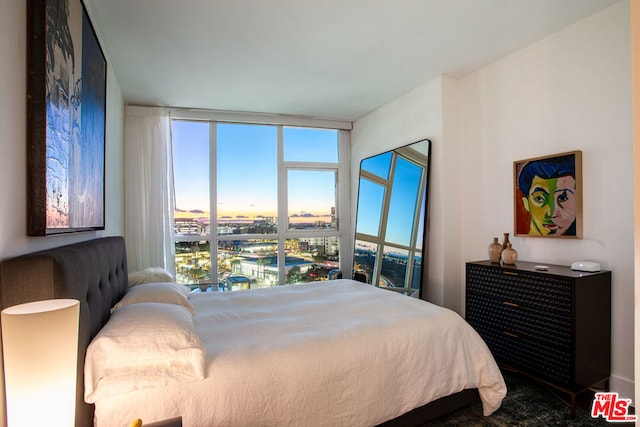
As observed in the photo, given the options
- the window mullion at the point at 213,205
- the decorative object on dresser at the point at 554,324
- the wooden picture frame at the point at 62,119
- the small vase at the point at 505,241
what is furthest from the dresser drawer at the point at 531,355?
the window mullion at the point at 213,205

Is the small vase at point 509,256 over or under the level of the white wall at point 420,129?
under

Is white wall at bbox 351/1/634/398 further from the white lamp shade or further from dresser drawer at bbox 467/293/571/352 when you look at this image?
the white lamp shade

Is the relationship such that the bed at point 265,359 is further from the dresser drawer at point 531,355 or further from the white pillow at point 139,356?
the dresser drawer at point 531,355

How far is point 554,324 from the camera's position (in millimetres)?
2123

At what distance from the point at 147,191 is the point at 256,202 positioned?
130 centimetres

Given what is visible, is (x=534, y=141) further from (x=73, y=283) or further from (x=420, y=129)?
(x=73, y=283)

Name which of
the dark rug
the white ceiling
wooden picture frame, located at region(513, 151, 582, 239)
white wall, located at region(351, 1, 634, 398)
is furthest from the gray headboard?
wooden picture frame, located at region(513, 151, 582, 239)

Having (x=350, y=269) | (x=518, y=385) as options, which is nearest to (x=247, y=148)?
(x=350, y=269)

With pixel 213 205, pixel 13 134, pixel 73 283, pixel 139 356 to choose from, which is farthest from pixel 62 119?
pixel 213 205

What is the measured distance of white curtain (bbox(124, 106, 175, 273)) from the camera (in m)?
3.77

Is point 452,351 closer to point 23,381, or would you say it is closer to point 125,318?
point 125,318

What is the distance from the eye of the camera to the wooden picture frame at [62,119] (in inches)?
46.4

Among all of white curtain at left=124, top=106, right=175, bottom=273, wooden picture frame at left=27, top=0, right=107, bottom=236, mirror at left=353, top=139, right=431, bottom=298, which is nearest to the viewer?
wooden picture frame at left=27, top=0, right=107, bottom=236

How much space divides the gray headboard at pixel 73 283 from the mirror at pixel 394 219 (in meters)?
2.72
